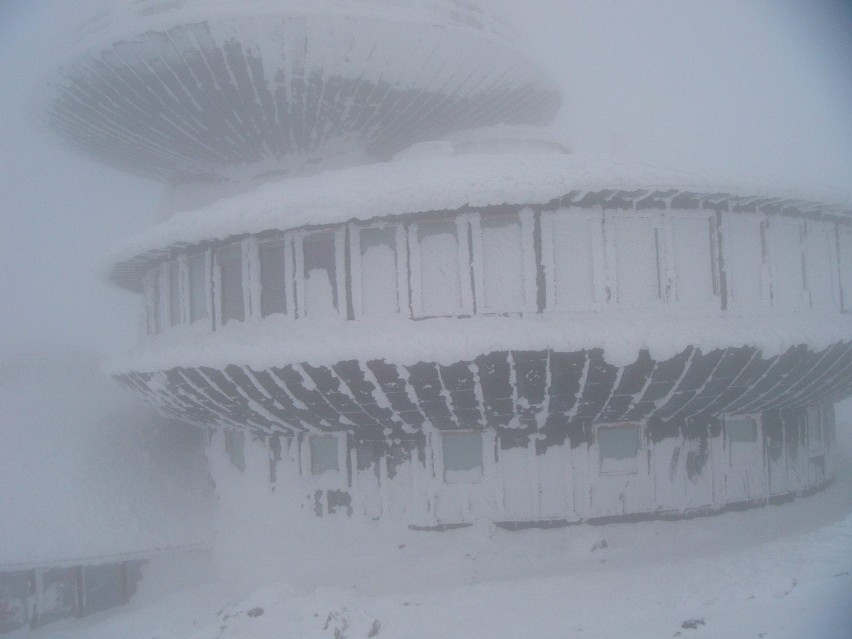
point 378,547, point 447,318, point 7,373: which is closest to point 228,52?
point 447,318

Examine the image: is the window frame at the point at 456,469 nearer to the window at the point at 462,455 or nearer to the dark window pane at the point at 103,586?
the window at the point at 462,455

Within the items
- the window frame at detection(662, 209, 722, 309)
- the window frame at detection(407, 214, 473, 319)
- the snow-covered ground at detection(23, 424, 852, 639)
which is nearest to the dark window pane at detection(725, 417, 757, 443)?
the snow-covered ground at detection(23, 424, 852, 639)

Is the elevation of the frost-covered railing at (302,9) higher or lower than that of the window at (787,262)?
higher

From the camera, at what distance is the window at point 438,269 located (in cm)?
763

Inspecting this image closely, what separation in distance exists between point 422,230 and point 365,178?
3.89 feet

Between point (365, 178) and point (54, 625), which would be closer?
point (365, 178)

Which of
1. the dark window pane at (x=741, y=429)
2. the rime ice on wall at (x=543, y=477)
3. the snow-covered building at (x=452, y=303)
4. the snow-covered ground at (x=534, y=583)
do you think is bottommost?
the snow-covered ground at (x=534, y=583)

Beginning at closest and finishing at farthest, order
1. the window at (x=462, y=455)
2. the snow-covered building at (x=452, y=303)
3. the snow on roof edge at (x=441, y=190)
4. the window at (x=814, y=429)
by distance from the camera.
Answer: the snow on roof edge at (x=441, y=190), the snow-covered building at (x=452, y=303), the window at (x=462, y=455), the window at (x=814, y=429)

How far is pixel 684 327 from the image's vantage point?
742 cm

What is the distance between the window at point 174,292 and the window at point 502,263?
16.0 ft

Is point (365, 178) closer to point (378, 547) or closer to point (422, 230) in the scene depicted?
point (422, 230)

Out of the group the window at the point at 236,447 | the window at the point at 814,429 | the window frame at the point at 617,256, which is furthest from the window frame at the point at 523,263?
the window at the point at 814,429

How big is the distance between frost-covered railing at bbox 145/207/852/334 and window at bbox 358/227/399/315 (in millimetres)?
13

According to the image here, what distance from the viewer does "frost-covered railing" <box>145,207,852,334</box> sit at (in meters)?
7.59
